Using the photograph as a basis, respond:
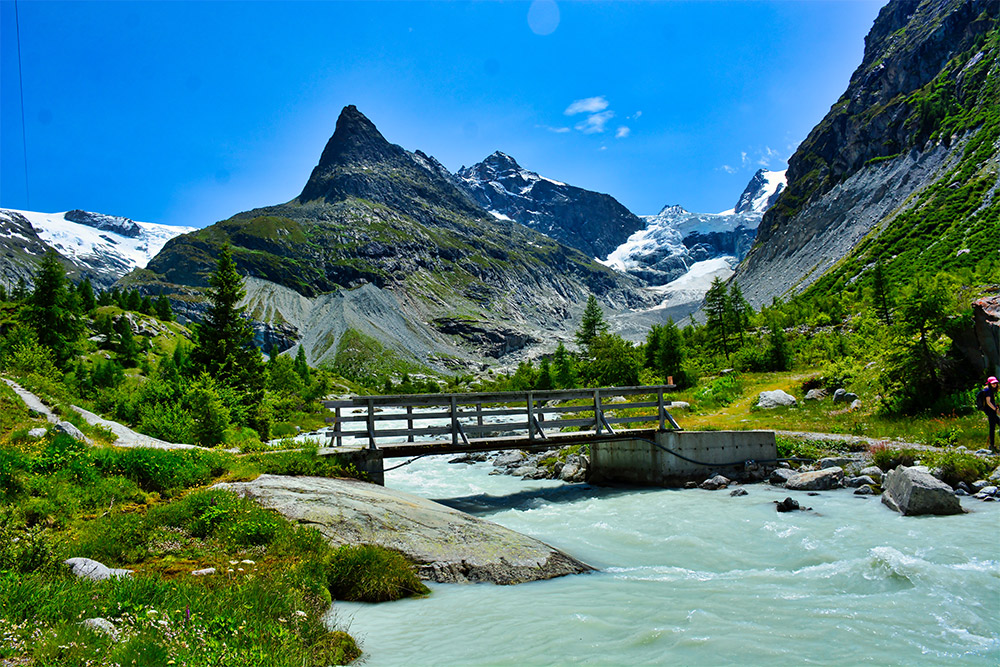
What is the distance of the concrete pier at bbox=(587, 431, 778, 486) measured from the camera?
57.7ft

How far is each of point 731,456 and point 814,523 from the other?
6.44 meters

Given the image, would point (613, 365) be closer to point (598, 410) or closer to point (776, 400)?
point (776, 400)

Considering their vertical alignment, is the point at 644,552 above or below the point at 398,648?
below

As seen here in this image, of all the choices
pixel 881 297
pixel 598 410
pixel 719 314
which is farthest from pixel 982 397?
pixel 719 314

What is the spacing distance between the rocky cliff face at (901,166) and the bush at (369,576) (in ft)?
211

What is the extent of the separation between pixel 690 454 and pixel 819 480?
4.22 metres

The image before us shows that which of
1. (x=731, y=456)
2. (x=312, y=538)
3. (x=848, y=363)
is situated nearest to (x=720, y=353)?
(x=848, y=363)

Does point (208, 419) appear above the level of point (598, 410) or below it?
below

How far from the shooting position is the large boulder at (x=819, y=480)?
1435cm

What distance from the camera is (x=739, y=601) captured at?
7328 millimetres

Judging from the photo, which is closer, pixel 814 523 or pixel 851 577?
pixel 851 577

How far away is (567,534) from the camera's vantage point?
1226 centimetres

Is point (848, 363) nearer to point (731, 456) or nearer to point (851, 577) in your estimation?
point (731, 456)

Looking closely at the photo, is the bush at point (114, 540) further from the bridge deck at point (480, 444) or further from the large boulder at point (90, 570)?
the bridge deck at point (480, 444)
